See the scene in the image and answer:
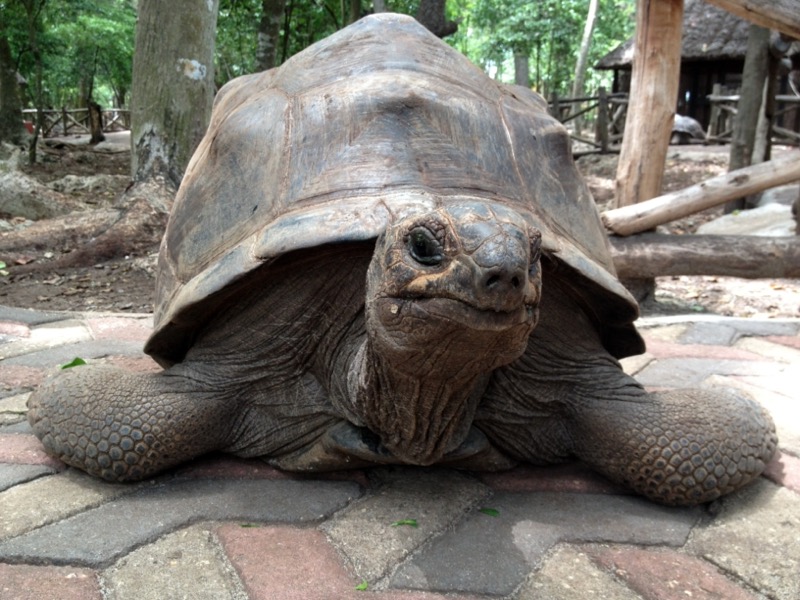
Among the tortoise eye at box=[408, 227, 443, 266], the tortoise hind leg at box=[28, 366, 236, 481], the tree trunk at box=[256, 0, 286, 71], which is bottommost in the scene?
the tortoise hind leg at box=[28, 366, 236, 481]

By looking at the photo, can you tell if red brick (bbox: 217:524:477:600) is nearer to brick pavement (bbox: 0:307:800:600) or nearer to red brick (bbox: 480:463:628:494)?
brick pavement (bbox: 0:307:800:600)

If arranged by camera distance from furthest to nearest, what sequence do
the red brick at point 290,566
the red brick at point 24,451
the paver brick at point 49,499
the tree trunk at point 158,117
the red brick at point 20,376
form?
1. the tree trunk at point 158,117
2. the red brick at point 20,376
3. the red brick at point 24,451
4. the paver brick at point 49,499
5. the red brick at point 290,566

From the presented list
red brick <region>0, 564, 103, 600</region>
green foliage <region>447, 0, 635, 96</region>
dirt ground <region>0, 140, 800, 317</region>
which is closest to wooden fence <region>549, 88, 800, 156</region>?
dirt ground <region>0, 140, 800, 317</region>

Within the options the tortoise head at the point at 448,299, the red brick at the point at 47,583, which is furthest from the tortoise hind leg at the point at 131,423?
the tortoise head at the point at 448,299

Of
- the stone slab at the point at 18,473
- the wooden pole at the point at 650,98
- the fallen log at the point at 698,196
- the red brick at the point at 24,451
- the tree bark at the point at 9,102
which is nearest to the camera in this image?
the stone slab at the point at 18,473

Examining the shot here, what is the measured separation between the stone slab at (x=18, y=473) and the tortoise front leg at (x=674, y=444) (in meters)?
1.42

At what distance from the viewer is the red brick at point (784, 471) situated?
2.15m

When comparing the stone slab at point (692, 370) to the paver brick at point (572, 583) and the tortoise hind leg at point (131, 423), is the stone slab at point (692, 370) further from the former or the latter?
the tortoise hind leg at point (131, 423)

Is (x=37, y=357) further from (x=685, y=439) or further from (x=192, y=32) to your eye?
(x=192, y=32)

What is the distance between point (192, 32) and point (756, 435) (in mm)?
4583

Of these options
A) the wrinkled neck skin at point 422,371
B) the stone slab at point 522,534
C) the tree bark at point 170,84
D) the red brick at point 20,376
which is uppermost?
the tree bark at point 170,84

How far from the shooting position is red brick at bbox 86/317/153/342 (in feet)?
11.2

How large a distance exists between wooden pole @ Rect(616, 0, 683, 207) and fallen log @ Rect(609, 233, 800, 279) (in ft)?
1.51

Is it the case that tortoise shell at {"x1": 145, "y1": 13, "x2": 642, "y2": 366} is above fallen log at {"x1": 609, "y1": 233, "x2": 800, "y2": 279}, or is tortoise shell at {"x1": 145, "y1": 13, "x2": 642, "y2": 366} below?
above
